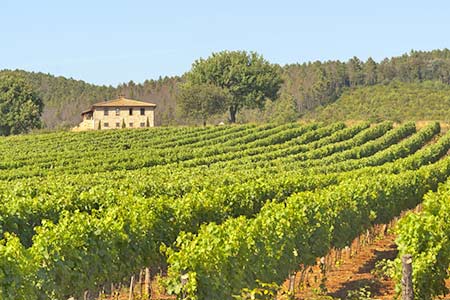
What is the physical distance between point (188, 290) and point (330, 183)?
2329cm

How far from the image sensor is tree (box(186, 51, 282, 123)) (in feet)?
325

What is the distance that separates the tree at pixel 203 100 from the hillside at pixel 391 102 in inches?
1182

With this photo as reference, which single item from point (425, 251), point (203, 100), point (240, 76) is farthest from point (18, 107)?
point (425, 251)

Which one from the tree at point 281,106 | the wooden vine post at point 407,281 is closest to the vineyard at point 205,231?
the wooden vine post at point 407,281

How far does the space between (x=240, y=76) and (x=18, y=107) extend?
1291 inches

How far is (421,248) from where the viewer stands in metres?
16.9

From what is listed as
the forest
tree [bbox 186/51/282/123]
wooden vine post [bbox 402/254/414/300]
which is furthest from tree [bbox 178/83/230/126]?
wooden vine post [bbox 402/254/414/300]

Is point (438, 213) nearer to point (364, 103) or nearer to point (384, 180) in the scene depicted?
point (384, 180)

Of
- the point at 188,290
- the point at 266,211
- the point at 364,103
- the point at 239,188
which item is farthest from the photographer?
the point at 364,103

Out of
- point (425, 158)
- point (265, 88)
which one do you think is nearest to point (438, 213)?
point (425, 158)

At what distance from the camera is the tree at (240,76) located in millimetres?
99188

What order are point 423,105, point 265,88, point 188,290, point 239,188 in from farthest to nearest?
1. point 423,105
2. point 265,88
3. point 239,188
4. point 188,290

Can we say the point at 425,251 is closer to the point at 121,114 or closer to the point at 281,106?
the point at 121,114

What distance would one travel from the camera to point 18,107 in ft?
326
